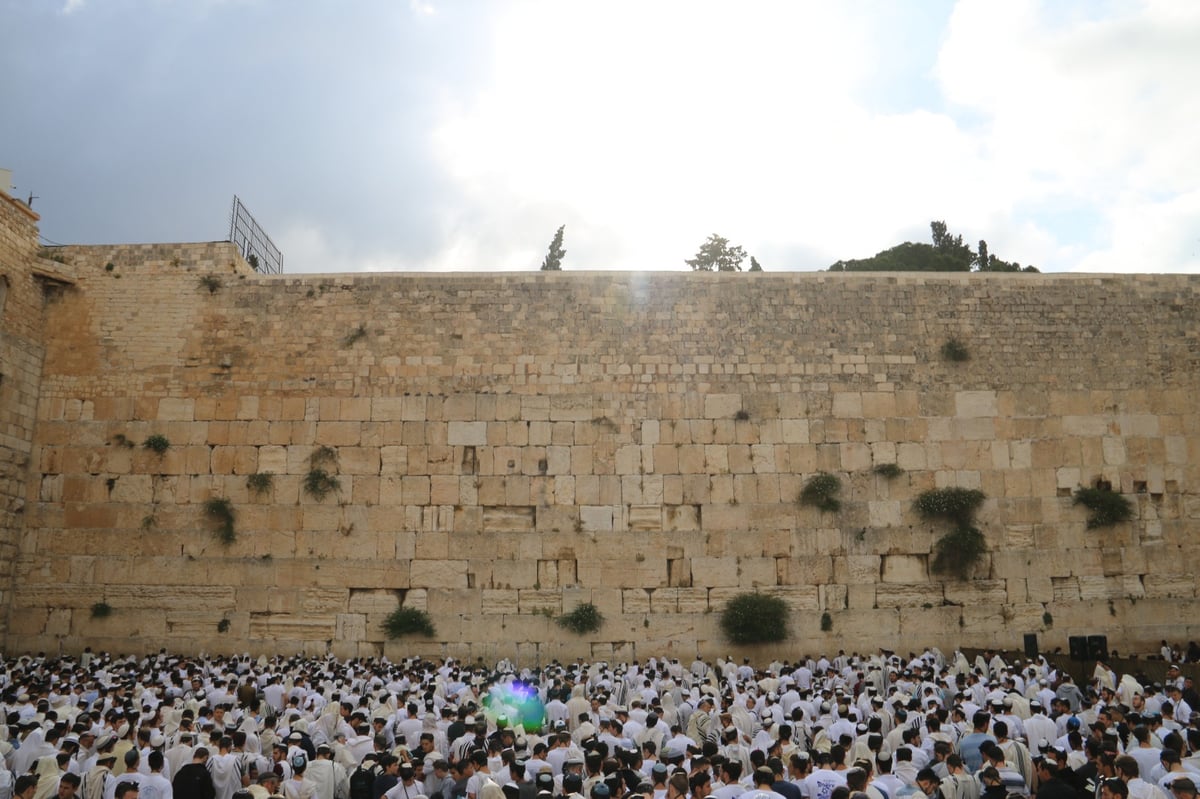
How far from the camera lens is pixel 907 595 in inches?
606

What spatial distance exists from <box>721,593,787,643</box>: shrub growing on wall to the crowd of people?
A: 52 cm

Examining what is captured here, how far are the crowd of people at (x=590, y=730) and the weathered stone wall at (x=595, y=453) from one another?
1.07 metres

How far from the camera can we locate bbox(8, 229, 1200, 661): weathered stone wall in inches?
600

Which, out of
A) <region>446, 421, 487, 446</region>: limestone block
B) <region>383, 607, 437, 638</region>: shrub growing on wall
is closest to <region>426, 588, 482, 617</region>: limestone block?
<region>383, 607, 437, 638</region>: shrub growing on wall

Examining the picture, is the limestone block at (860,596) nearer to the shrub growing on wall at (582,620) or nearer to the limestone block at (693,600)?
the limestone block at (693,600)

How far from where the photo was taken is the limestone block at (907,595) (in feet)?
50.4

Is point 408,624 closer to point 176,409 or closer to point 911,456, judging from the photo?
point 176,409

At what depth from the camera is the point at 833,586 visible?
1536 centimetres

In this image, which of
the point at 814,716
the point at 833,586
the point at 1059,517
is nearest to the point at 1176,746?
the point at 814,716

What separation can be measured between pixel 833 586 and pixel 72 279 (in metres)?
15.0

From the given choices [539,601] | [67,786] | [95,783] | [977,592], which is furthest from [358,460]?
[977,592]

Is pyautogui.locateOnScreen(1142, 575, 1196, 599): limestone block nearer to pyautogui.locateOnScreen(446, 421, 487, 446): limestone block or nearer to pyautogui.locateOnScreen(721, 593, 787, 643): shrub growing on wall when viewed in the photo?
pyautogui.locateOnScreen(721, 593, 787, 643): shrub growing on wall

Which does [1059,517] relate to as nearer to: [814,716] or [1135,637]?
[1135,637]

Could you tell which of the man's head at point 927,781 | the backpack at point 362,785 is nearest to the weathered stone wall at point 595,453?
the backpack at point 362,785
